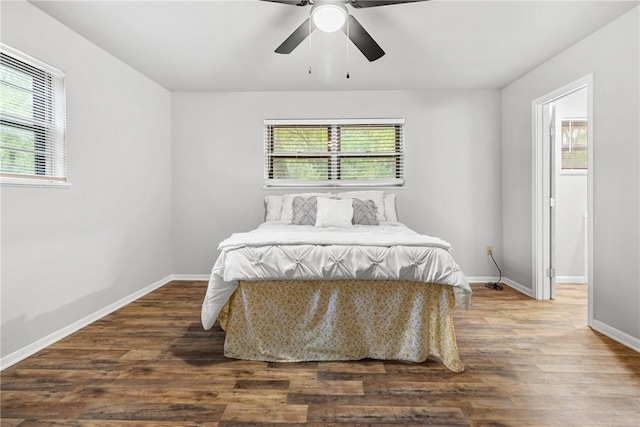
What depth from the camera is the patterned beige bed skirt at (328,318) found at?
6.96 ft

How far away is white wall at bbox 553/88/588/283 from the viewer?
401 centimetres

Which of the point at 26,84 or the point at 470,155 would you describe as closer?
the point at 26,84

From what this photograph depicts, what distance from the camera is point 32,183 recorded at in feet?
7.48

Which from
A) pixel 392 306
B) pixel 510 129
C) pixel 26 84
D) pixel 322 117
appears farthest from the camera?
pixel 322 117

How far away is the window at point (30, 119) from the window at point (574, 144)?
5205mm

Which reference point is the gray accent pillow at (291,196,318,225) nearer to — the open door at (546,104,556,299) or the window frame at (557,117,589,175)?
the open door at (546,104,556,299)

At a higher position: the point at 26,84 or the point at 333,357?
the point at 26,84

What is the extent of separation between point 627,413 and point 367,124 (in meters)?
3.48

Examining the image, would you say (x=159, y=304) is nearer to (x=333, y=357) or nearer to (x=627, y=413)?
(x=333, y=357)

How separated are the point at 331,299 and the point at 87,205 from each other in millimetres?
2264

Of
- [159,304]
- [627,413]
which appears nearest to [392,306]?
[627,413]

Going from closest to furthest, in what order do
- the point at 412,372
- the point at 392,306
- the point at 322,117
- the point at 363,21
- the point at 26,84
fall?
the point at 412,372 → the point at 392,306 → the point at 26,84 → the point at 363,21 → the point at 322,117

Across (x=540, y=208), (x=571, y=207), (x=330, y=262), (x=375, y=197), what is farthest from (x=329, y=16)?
(x=571, y=207)

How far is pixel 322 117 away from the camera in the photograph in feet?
13.9
